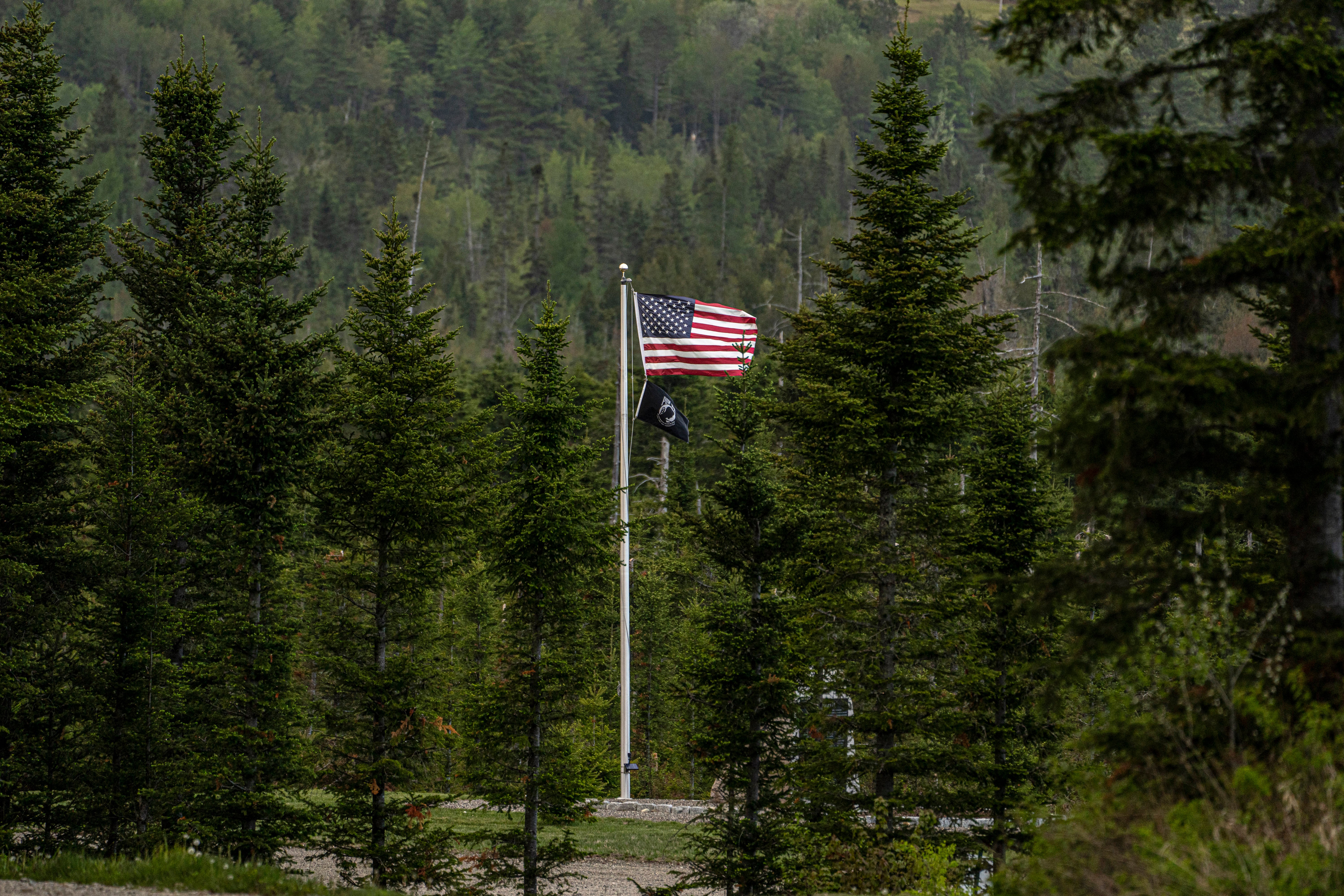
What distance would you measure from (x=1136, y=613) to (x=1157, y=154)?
3.14m

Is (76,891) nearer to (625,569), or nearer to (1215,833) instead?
(1215,833)

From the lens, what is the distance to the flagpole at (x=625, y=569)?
2005 cm

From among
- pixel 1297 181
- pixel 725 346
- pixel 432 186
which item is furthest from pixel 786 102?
pixel 1297 181

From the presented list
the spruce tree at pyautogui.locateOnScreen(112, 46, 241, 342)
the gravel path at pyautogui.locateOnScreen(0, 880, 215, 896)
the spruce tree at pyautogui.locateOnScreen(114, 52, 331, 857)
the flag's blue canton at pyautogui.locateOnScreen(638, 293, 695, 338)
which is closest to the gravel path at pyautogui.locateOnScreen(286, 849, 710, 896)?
the spruce tree at pyautogui.locateOnScreen(114, 52, 331, 857)

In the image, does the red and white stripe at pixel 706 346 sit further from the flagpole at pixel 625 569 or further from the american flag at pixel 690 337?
the flagpole at pixel 625 569

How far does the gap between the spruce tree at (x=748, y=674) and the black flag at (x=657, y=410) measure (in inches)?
165

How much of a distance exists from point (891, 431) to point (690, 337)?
6858 mm

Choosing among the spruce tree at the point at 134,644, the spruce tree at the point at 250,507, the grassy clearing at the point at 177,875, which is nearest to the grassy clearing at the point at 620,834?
the spruce tree at the point at 250,507

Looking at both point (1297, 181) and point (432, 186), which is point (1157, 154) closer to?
point (1297, 181)

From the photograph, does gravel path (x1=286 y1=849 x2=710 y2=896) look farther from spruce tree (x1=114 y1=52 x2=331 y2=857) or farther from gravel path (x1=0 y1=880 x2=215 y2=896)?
gravel path (x1=0 y1=880 x2=215 y2=896)

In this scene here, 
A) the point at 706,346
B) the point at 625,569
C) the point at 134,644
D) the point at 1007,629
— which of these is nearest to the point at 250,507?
the point at 134,644

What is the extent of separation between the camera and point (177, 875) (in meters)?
11.4

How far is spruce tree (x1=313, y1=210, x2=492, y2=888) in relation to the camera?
16594 mm

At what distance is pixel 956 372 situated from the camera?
16.5 metres
